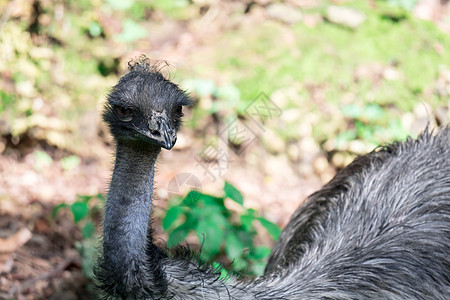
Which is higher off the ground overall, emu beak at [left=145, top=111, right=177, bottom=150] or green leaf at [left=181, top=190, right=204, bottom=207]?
emu beak at [left=145, top=111, right=177, bottom=150]

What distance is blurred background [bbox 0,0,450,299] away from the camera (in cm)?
471

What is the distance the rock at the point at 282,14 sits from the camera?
594cm

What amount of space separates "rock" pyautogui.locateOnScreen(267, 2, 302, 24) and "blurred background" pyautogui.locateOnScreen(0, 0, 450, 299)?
1cm

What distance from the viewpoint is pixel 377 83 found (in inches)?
222

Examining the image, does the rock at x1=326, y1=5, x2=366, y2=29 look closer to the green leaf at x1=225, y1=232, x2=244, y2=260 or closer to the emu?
the emu

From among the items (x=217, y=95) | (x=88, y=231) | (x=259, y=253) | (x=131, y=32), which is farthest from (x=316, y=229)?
(x=131, y=32)

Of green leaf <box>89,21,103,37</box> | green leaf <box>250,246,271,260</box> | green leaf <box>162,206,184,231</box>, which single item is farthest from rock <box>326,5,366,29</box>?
green leaf <box>162,206,184,231</box>

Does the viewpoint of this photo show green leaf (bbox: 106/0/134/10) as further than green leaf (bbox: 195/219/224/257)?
Yes

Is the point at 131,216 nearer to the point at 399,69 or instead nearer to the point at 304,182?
the point at 304,182

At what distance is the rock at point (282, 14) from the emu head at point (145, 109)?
154 inches

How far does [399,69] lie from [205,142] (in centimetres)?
201

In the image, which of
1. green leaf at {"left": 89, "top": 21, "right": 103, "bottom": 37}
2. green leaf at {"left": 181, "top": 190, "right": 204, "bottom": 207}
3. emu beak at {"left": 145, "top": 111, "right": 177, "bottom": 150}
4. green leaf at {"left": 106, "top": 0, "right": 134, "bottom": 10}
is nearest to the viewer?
emu beak at {"left": 145, "top": 111, "right": 177, "bottom": 150}

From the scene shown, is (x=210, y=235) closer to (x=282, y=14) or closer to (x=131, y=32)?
(x=131, y=32)

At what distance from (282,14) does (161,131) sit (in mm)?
4179
